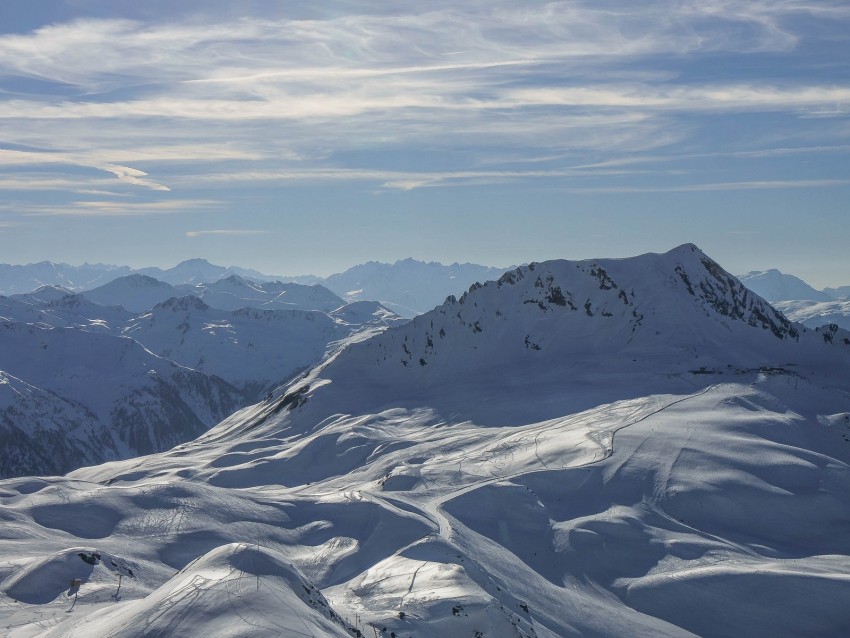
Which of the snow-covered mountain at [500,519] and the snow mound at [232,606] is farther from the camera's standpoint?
the snow-covered mountain at [500,519]

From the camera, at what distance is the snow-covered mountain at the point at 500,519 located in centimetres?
4050

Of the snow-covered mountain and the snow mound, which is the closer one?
the snow mound

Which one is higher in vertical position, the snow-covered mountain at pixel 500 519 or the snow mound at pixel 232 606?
the snow mound at pixel 232 606

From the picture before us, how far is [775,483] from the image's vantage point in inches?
3002

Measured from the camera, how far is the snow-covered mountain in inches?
1594

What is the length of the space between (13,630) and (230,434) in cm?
14177

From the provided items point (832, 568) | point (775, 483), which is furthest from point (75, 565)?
point (775, 483)

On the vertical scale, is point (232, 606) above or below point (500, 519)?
above

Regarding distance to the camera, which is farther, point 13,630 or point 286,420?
point 286,420

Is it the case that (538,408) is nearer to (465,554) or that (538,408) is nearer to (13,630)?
(465,554)

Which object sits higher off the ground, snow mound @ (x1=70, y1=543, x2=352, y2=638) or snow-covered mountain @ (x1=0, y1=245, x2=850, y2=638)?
snow mound @ (x1=70, y1=543, x2=352, y2=638)

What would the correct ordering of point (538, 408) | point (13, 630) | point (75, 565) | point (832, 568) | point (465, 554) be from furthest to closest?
point (538, 408) → point (832, 568) → point (465, 554) → point (75, 565) → point (13, 630)

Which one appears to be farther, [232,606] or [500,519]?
[500,519]

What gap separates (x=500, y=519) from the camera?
69375 millimetres
